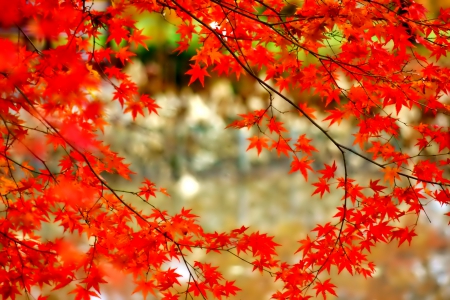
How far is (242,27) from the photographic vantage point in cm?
223

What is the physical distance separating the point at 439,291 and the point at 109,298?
132 inches

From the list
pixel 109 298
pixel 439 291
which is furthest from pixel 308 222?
pixel 109 298

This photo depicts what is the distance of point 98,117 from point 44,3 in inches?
36.2

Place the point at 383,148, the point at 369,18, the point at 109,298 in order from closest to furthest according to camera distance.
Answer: the point at 369,18 < the point at 383,148 < the point at 109,298

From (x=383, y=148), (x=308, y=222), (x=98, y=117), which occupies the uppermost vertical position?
(x=308, y=222)

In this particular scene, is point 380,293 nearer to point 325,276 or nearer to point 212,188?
point 325,276

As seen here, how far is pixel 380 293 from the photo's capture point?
5492 millimetres

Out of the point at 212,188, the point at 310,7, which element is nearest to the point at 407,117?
the point at 212,188

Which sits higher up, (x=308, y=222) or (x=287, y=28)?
(x=308, y=222)

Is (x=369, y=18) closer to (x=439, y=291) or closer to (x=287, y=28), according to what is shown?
(x=287, y=28)

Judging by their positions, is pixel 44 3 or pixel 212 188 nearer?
pixel 44 3

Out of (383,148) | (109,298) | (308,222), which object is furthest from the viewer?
(308,222)

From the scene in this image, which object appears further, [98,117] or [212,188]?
[212,188]

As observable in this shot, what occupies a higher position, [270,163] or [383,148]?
[270,163]
